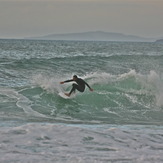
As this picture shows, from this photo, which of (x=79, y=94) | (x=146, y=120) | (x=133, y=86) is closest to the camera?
(x=146, y=120)

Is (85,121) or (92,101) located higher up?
(92,101)

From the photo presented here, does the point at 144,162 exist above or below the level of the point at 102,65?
below

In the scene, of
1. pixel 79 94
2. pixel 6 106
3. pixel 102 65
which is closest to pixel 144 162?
pixel 6 106

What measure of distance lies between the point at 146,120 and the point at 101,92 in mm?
5152

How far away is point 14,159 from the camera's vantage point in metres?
6.69

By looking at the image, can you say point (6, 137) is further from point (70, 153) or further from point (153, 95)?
point (153, 95)

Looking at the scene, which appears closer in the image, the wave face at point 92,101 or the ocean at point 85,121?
the ocean at point 85,121

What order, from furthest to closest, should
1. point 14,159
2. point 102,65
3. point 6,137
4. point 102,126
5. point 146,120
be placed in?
1. point 102,65
2. point 146,120
3. point 102,126
4. point 6,137
5. point 14,159

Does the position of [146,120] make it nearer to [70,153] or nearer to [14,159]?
[70,153]

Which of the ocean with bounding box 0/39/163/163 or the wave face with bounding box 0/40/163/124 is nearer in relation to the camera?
the ocean with bounding box 0/39/163/163

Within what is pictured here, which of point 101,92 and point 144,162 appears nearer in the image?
point 144,162

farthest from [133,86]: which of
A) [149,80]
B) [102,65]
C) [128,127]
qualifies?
[102,65]

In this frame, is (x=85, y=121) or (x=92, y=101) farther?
(x=92, y=101)

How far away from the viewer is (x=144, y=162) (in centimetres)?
680
